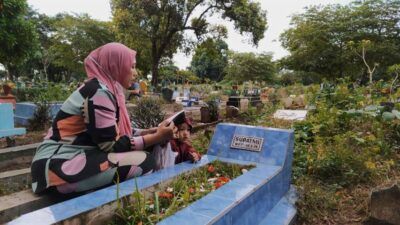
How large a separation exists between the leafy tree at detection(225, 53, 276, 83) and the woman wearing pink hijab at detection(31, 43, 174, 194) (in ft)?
124

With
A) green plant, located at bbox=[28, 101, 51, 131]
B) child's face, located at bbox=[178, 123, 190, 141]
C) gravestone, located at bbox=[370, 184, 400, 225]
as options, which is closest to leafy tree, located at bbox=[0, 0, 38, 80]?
green plant, located at bbox=[28, 101, 51, 131]

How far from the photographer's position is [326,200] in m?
2.86

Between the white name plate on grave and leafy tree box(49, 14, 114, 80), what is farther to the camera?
leafy tree box(49, 14, 114, 80)

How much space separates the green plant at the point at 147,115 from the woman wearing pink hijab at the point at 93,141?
3.65 metres

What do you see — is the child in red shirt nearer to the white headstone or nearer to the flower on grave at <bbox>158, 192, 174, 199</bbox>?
the flower on grave at <bbox>158, 192, 174, 199</bbox>

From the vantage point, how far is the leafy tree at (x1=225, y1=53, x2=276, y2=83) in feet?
130

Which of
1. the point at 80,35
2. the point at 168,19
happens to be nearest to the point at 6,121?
the point at 168,19

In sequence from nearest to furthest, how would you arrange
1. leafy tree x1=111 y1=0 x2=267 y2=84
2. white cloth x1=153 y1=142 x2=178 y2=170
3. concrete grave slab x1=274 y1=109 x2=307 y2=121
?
1. white cloth x1=153 y1=142 x2=178 y2=170
2. concrete grave slab x1=274 y1=109 x2=307 y2=121
3. leafy tree x1=111 y1=0 x2=267 y2=84

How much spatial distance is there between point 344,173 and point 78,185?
2680mm

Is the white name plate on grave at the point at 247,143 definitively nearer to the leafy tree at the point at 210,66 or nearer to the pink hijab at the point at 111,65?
the pink hijab at the point at 111,65

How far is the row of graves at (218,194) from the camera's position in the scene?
1.58 meters

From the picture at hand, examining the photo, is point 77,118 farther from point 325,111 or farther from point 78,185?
point 325,111

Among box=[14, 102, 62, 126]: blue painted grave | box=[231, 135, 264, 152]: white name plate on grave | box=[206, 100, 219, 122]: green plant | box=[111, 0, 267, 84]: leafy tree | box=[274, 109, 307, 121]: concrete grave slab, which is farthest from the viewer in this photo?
box=[111, 0, 267, 84]: leafy tree

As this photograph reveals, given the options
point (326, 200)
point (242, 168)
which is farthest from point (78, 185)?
point (326, 200)
